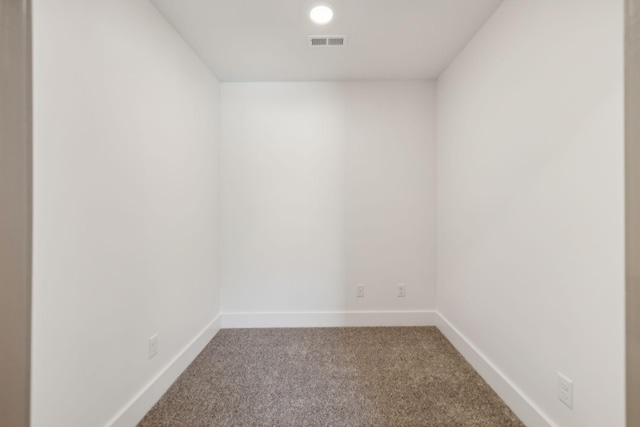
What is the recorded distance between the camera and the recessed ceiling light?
175cm

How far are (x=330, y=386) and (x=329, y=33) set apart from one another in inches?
98.3

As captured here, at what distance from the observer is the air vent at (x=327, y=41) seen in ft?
6.73

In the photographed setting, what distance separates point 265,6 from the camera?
1744mm

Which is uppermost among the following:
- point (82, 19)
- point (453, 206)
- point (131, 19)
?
point (131, 19)

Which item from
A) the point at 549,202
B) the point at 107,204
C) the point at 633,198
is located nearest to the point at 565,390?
the point at 549,202

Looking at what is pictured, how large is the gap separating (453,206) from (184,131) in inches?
91.2

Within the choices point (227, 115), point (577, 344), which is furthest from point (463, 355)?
point (227, 115)

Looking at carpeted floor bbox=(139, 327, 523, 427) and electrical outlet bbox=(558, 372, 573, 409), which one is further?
carpeted floor bbox=(139, 327, 523, 427)

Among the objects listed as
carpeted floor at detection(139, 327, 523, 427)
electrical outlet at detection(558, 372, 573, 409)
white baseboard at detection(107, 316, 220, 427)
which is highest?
electrical outlet at detection(558, 372, 573, 409)

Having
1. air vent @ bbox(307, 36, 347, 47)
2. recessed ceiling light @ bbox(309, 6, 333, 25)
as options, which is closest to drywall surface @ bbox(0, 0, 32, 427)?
recessed ceiling light @ bbox(309, 6, 333, 25)

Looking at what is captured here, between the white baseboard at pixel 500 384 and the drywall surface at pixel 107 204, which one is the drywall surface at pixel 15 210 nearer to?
the drywall surface at pixel 107 204

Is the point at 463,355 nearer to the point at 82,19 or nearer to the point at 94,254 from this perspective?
the point at 94,254

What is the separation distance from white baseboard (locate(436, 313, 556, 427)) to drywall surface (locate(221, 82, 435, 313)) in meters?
0.58

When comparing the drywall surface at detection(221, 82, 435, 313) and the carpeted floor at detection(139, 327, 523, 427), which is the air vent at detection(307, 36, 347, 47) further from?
the carpeted floor at detection(139, 327, 523, 427)
